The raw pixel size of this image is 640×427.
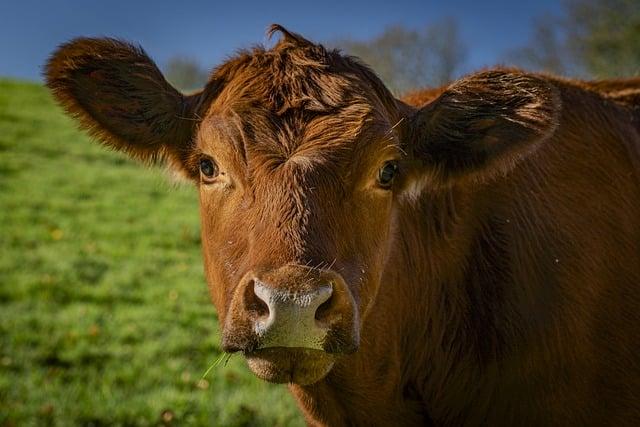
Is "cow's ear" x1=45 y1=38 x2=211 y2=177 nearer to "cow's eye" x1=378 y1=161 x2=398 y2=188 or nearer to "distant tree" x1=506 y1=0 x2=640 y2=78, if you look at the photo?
"cow's eye" x1=378 y1=161 x2=398 y2=188

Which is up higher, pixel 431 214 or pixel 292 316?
pixel 431 214

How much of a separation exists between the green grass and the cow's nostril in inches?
63.6

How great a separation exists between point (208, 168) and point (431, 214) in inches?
47.5

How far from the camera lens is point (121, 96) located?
381 cm

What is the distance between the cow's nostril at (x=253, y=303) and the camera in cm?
264

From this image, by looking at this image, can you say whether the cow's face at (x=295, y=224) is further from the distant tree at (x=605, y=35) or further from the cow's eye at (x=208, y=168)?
the distant tree at (x=605, y=35)

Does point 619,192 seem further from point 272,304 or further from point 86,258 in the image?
point 86,258

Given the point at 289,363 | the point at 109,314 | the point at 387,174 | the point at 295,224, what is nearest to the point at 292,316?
the point at 289,363

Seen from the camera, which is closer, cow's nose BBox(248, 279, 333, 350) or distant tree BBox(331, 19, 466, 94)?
cow's nose BBox(248, 279, 333, 350)

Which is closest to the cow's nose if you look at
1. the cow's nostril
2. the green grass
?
the cow's nostril

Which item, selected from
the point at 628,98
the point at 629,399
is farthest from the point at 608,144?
the point at 629,399

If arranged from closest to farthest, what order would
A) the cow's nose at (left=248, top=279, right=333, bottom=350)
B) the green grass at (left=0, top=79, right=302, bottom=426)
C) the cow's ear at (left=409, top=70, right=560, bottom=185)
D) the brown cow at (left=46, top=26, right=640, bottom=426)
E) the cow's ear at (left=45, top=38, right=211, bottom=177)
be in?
1. the cow's nose at (left=248, top=279, right=333, bottom=350)
2. the brown cow at (left=46, top=26, right=640, bottom=426)
3. the cow's ear at (left=409, top=70, right=560, bottom=185)
4. the cow's ear at (left=45, top=38, right=211, bottom=177)
5. the green grass at (left=0, top=79, right=302, bottom=426)

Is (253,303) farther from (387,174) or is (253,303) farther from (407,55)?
(407,55)

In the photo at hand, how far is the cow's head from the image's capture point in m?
2.71
